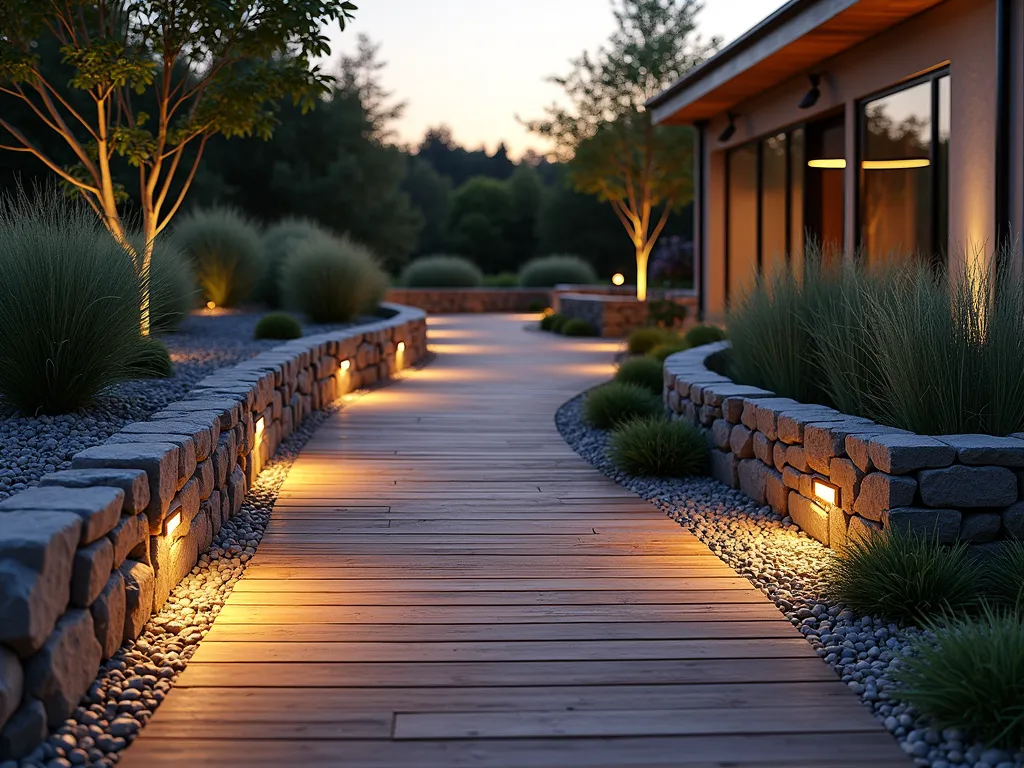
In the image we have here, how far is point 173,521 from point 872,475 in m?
2.59

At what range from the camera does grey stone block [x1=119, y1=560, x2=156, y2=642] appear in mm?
3496

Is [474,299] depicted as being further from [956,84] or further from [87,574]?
[87,574]

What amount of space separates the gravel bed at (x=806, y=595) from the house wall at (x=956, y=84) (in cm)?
258

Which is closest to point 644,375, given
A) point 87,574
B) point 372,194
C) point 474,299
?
point 87,574

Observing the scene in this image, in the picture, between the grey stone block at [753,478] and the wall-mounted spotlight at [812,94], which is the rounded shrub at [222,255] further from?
the grey stone block at [753,478]

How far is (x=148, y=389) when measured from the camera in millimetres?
6547

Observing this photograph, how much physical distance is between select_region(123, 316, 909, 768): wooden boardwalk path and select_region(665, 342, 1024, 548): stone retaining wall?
0.52 metres

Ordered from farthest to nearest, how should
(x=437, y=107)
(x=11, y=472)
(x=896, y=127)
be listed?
(x=437, y=107) → (x=896, y=127) → (x=11, y=472)

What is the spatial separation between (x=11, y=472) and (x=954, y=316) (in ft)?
12.8

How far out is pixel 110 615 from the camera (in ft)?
10.8

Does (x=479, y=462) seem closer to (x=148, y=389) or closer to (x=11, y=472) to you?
(x=148, y=389)

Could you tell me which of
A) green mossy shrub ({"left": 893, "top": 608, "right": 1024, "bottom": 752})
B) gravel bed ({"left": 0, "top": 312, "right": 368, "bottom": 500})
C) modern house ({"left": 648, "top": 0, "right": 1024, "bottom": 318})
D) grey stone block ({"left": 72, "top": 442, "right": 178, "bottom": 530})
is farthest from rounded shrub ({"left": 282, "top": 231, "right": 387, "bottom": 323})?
green mossy shrub ({"left": 893, "top": 608, "right": 1024, "bottom": 752})

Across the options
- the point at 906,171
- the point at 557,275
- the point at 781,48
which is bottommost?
the point at 557,275

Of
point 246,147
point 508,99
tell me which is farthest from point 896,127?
point 508,99
